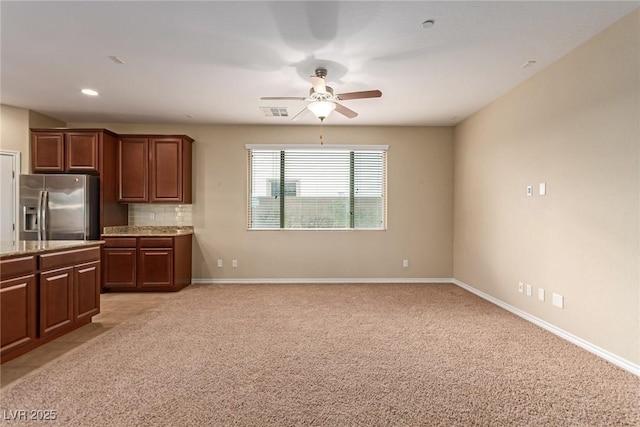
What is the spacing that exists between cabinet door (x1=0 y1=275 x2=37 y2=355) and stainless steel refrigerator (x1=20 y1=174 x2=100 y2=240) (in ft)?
7.72

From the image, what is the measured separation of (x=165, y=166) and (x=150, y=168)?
0.26 meters

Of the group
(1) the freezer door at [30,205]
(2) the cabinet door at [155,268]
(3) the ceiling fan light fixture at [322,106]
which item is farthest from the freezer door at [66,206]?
(3) the ceiling fan light fixture at [322,106]

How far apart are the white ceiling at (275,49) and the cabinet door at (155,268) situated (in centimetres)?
223

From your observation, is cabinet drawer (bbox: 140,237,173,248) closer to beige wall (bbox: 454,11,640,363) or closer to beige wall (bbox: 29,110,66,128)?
beige wall (bbox: 29,110,66,128)

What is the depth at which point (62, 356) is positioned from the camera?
2.70m

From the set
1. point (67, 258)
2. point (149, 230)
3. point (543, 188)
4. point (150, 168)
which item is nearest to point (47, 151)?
point (150, 168)

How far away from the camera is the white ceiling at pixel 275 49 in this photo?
242cm

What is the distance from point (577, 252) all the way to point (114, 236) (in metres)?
5.97

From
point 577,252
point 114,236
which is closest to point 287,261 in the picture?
point 114,236

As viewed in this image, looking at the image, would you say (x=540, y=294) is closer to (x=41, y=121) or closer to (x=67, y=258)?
(x=67, y=258)

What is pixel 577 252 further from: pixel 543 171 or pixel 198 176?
pixel 198 176

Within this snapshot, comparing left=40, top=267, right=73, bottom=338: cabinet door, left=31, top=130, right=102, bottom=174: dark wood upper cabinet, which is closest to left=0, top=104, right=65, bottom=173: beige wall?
left=31, top=130, right=102, bottom=174: dark wood upper cabinet

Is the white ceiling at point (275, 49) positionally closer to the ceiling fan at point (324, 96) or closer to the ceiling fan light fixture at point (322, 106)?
the ceiling fan at point (324, 96)

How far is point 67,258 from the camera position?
10.1ft
